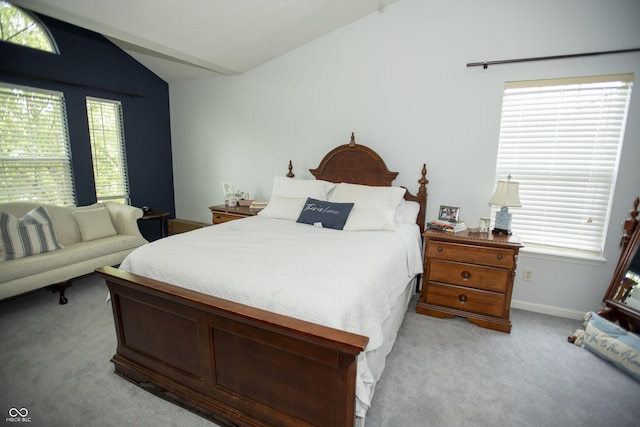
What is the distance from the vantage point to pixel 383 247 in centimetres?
219

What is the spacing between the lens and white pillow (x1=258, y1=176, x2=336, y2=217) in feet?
10.6

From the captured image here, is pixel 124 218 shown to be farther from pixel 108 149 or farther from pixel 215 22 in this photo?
pixel 215 22

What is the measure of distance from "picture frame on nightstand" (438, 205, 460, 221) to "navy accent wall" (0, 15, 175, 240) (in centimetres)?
397

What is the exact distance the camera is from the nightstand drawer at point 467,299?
2.48 m

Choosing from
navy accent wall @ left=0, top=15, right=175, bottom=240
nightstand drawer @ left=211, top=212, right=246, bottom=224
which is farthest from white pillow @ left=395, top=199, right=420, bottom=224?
navy accent wall @ left=0, top=15, right=175, bottom=240

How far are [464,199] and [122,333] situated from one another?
9.68 ft

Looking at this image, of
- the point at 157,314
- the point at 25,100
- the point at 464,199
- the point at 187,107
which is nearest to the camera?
the point at 157,314

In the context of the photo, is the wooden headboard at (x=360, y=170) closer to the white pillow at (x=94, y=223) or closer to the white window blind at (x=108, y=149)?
the white pillow at (x=94, y=223)

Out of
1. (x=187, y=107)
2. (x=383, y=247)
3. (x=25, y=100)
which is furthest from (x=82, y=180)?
(x=383, y=247)

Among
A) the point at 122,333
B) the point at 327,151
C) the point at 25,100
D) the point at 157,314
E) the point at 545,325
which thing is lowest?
the point at 545,325

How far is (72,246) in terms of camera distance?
123 inches

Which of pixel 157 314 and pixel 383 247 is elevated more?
pixel 383 247

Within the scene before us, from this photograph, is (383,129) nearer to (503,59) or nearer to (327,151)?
(327,151)

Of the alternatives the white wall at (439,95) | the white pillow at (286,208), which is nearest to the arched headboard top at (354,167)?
the white wall at (439,95)
